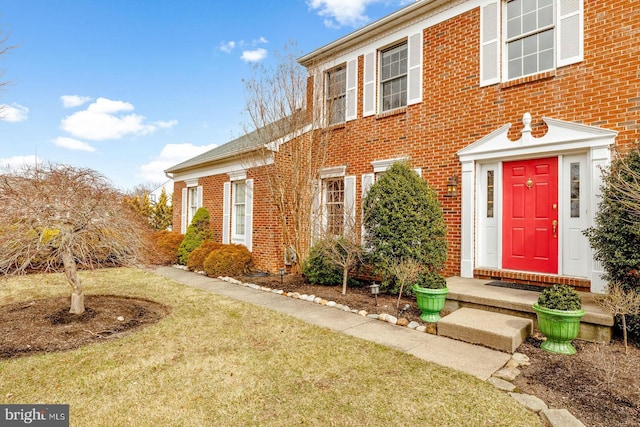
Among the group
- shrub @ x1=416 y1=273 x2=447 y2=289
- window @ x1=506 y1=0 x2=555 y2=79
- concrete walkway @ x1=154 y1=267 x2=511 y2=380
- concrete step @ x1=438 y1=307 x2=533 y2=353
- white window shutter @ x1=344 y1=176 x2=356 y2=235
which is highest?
window @ x1=506 y1=0 x2=555 y2=79

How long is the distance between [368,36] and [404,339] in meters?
7.25

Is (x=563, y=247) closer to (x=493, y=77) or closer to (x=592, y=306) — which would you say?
(x=592, y=306)

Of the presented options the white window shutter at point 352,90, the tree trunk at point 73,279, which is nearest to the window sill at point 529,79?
the white window shutter at point 352,90

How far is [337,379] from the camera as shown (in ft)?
10.3

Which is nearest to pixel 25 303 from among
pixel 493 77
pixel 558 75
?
pixel 493 77

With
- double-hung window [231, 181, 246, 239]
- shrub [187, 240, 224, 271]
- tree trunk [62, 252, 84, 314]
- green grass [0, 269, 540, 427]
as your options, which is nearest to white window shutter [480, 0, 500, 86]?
green grass [0, 269, 540, 427]

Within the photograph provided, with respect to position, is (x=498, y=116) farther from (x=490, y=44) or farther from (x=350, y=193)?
(x=350, y=193)

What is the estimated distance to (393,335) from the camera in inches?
174

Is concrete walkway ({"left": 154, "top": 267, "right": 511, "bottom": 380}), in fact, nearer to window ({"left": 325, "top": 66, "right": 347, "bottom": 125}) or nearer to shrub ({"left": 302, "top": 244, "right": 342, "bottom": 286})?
shrub ({"left": 302, "top": 244, "right": 342, "bottom": 286})

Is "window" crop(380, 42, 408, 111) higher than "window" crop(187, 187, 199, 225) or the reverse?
higher

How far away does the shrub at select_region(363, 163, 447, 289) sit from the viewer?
619 cm

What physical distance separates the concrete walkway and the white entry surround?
8.34ft

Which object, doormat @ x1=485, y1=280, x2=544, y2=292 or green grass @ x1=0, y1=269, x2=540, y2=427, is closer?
green grass @ x1=0, y1=269, x2=540, y2=427

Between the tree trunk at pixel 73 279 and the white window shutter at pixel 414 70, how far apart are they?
23.1 feet
